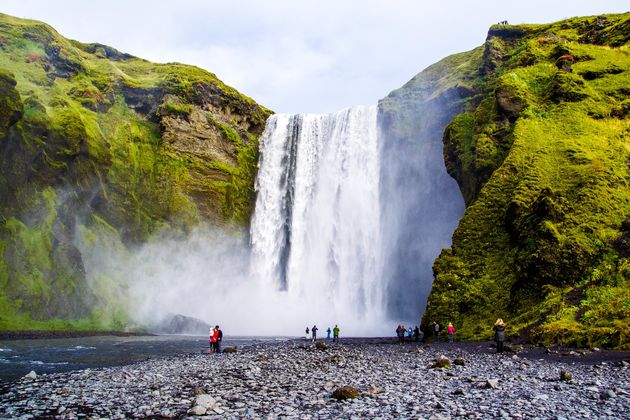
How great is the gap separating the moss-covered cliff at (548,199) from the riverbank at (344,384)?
21.1ft

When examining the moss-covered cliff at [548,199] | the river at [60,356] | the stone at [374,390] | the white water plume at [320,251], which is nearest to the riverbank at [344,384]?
the stone at [374,390]

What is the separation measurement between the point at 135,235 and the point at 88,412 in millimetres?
43991

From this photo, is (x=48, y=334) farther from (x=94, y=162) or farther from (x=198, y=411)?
(x=198, y=411)

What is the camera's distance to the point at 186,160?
5819 centimetres

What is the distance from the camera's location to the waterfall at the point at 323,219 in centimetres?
5141

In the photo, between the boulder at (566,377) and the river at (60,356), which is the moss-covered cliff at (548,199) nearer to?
the boulder at (566,377)

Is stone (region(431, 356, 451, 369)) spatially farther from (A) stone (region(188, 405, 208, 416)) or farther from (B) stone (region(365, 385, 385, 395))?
(A) stone (region(188, 405, 208, 416))

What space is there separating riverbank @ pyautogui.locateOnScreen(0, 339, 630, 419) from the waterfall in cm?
3191

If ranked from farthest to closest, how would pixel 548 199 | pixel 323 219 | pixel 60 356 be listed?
pixel 323 219, pixel 548 199, pixel 60 356

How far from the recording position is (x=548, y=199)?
2628 cm

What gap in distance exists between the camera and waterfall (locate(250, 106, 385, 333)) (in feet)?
169

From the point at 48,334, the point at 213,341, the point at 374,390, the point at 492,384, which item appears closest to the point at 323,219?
the point at 48,334

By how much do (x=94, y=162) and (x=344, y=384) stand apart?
147 ft

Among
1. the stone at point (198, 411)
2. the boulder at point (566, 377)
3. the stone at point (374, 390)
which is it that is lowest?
the stone at point (198, 411)
